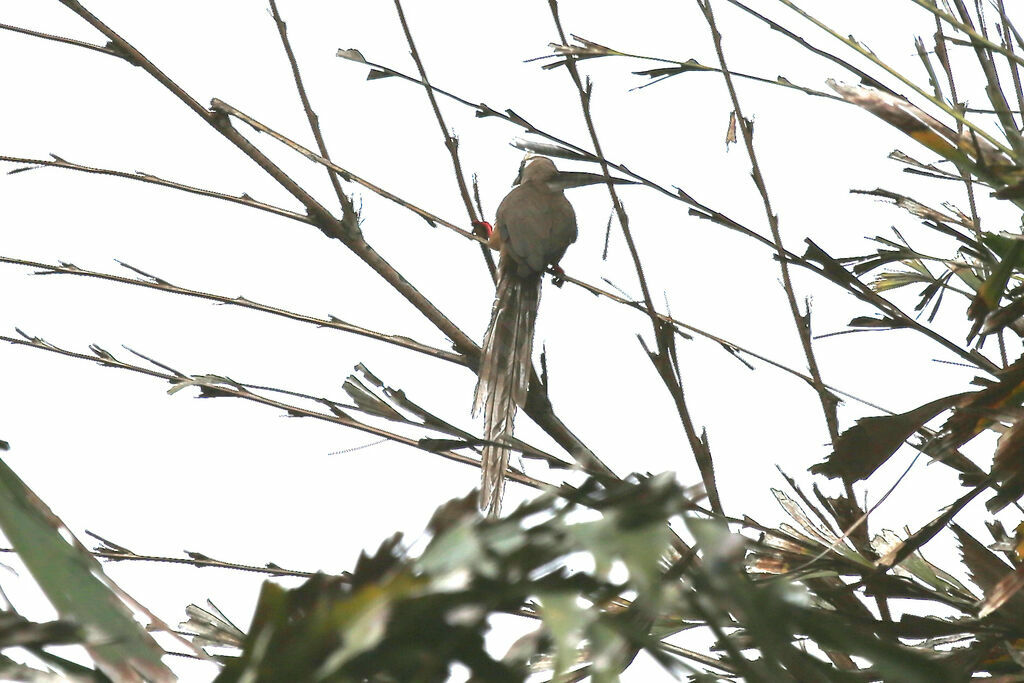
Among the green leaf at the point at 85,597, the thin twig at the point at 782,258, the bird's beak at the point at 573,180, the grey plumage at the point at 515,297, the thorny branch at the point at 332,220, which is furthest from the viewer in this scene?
the thorny branch at the point at 332,220

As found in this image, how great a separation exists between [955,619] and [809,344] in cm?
70

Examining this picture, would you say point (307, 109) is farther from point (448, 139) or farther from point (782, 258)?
point (782, 258)

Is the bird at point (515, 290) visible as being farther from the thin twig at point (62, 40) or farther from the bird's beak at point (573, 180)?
the thin twig at point (62, 40)

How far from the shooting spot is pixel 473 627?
30.6 inches

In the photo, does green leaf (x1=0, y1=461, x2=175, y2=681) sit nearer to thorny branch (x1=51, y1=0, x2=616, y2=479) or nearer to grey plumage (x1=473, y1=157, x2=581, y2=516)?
grey plumage (x1=473, y1=157, x2=581, y2=516)

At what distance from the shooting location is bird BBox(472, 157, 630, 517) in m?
2.18

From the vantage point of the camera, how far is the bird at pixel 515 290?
2176mm

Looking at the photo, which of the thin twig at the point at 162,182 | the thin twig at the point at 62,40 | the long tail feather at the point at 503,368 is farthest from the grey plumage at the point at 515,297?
the thin twig at the point at 62,40

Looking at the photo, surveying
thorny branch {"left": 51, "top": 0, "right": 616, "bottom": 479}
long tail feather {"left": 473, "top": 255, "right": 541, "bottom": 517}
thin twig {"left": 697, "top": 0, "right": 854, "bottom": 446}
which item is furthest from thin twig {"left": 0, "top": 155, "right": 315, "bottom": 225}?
thin twig {"left": 697, "top": 0, "right": 854, "bottom": 446}

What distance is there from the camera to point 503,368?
9.46 feet

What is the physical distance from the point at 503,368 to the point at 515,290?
2.76 feet

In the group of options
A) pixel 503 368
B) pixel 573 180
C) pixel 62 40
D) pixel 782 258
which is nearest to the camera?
pixel 782 258

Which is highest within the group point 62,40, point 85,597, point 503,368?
point 62,40

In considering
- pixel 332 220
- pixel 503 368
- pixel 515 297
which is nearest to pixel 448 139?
pixel 332 220
